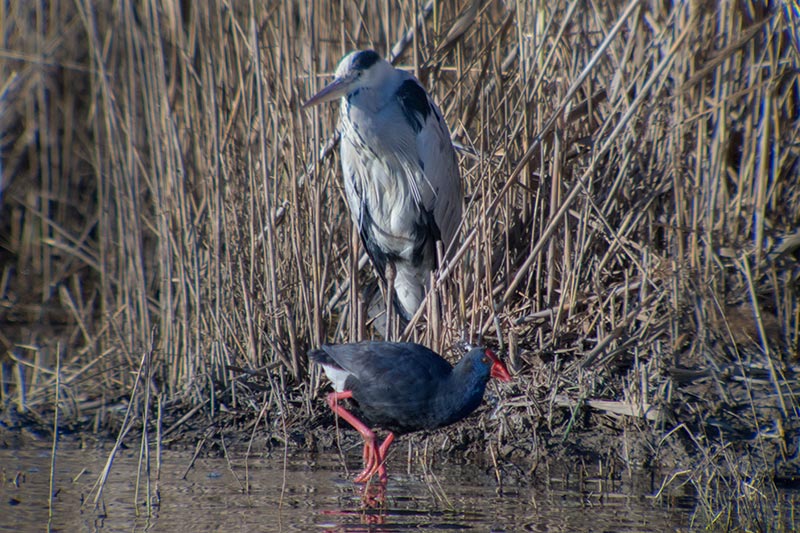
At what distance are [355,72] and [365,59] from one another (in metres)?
0.08

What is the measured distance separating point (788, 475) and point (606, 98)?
1947 millimetres

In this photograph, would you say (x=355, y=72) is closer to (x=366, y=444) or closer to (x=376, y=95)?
(x=376, y=95)

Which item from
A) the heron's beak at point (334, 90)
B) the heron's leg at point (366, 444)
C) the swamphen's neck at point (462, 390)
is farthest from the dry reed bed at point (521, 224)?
the swamphen's neck at point (462, 390)

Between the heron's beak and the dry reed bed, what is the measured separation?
0.28 ft

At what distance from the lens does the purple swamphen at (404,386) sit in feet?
12.1

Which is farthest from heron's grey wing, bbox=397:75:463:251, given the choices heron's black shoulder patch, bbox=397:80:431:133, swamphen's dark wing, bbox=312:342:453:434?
swamphen's dark wing, bbox=312:342:453:434

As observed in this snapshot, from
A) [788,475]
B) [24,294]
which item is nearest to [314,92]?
[788,475]

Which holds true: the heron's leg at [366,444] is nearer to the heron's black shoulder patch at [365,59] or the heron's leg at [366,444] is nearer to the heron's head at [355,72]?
the heron's head at [355,72]

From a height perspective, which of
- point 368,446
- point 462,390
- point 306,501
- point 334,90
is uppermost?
point 334,90

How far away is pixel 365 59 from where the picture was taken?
4586 mm

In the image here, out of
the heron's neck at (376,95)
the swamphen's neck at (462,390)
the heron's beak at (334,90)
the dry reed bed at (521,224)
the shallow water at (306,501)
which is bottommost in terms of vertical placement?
the shallow water at (306,501)

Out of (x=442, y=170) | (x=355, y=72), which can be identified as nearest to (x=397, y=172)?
(x=442, y=170)

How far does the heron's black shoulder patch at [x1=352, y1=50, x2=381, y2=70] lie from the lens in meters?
4.54

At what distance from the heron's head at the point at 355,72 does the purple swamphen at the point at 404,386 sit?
131 centimetres
